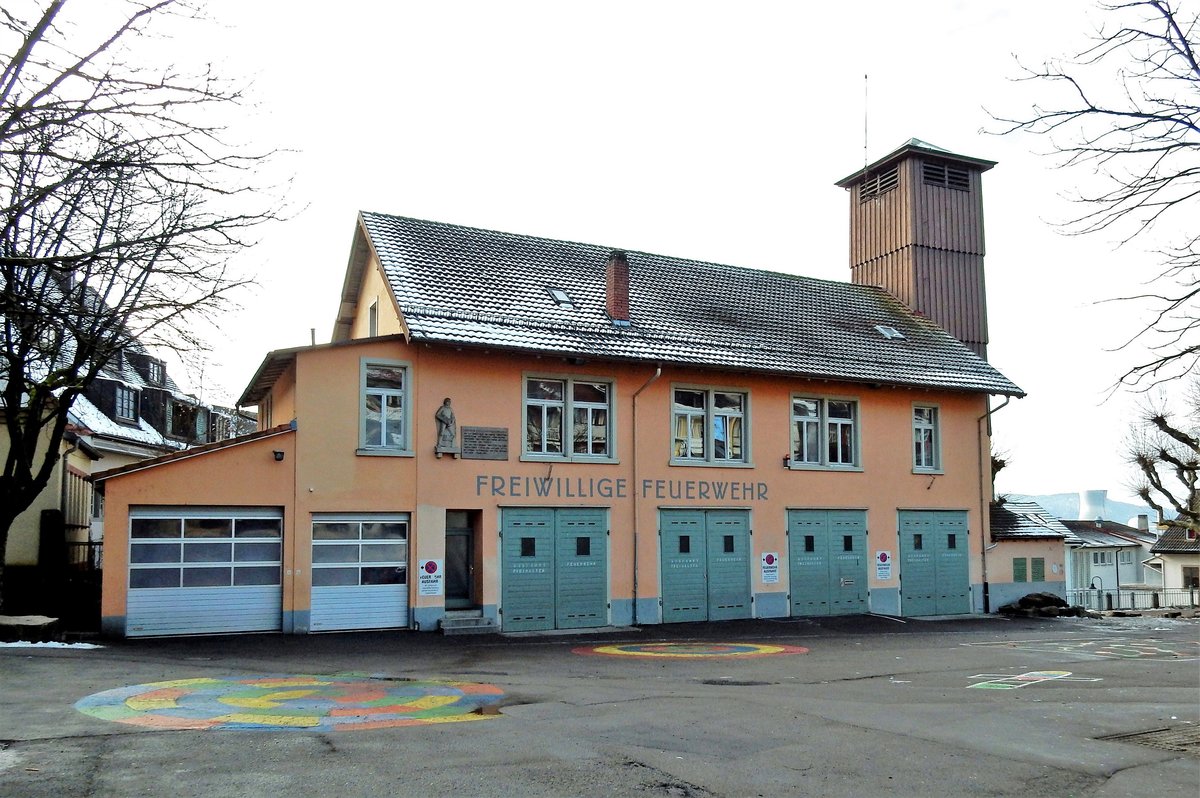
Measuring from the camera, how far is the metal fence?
45188 mm

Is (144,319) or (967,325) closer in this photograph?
(144,319)

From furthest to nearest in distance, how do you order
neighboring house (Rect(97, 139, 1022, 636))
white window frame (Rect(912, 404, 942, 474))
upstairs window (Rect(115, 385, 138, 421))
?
upstairs window (Rect(115, 385, 138, 421))
white window frame (Rect(912, 404, 942, 474))
neighboring house (Rect(97, 139, 1022, 636))

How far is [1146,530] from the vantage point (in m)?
80.9

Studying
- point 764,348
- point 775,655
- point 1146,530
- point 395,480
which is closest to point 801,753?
point 775,655

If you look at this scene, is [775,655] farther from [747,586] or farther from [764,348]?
[764,348]

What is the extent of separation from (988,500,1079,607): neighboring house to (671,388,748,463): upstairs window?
27.4 ft

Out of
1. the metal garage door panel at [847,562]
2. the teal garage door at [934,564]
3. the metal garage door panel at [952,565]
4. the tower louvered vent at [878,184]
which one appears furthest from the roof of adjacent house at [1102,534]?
the metal garage door panel at [847,562]

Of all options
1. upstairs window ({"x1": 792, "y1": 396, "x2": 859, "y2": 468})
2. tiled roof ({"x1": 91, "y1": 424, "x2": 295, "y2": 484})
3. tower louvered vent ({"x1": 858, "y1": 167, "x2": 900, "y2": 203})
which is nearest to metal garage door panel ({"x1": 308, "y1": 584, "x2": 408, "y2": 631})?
tiled roof ({"x1": 91, "y1": 424, "x2": 295, "y2": 484})

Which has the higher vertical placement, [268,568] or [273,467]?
[273,467]

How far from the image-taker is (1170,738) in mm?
10148

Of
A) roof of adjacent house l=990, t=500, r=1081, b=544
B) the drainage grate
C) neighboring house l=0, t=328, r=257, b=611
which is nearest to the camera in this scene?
the drainage grate

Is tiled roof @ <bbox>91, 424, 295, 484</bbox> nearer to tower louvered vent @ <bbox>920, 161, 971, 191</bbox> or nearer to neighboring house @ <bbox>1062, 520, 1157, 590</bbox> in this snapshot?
tower louvered vent @ <bbox>920, 161, 971, 191</bbox>

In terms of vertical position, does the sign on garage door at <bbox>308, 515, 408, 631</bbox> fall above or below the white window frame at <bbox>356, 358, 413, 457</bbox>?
below

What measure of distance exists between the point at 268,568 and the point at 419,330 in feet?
16.6
